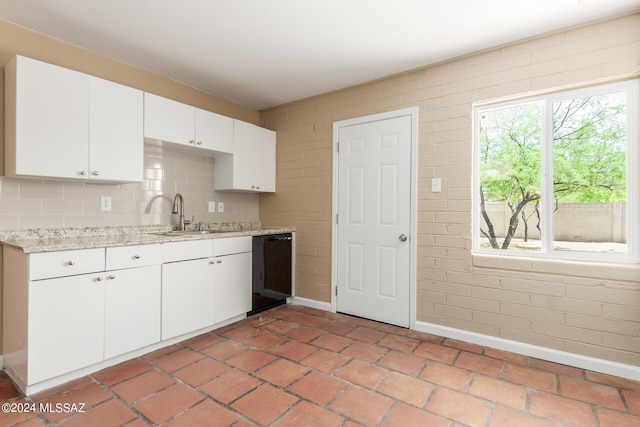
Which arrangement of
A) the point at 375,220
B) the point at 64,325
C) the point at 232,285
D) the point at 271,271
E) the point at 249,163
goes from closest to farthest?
the point at 64,325 → the point at 232,285 → the point at 375,220 → the point at 271,271 → the point at 249,163

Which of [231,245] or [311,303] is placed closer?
[231,245]

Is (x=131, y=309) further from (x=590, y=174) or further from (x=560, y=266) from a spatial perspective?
(x=590, y=174)

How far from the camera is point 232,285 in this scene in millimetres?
3152

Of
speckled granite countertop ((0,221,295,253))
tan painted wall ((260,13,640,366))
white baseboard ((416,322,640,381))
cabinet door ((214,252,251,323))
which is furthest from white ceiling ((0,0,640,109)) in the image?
white baseboard ((416,322,640,381))

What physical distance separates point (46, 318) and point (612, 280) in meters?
3.79

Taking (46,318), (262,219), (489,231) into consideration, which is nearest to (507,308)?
(489,231)

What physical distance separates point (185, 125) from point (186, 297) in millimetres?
1614

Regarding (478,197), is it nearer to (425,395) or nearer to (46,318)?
(425,395)

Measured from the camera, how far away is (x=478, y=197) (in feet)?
9.41

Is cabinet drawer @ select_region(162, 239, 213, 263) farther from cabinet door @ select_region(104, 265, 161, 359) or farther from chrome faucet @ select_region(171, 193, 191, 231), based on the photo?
chrome faucet @ select_region(171, 193, 191, 231)

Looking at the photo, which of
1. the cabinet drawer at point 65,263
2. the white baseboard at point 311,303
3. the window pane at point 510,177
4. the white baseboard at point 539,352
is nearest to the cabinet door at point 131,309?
the cabinet drawer at point 65,263

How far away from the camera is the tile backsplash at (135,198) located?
236 centimetres

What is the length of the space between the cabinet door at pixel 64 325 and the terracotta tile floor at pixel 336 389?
16 cm

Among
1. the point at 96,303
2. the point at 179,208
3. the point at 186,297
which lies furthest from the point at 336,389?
the point at 179,208
